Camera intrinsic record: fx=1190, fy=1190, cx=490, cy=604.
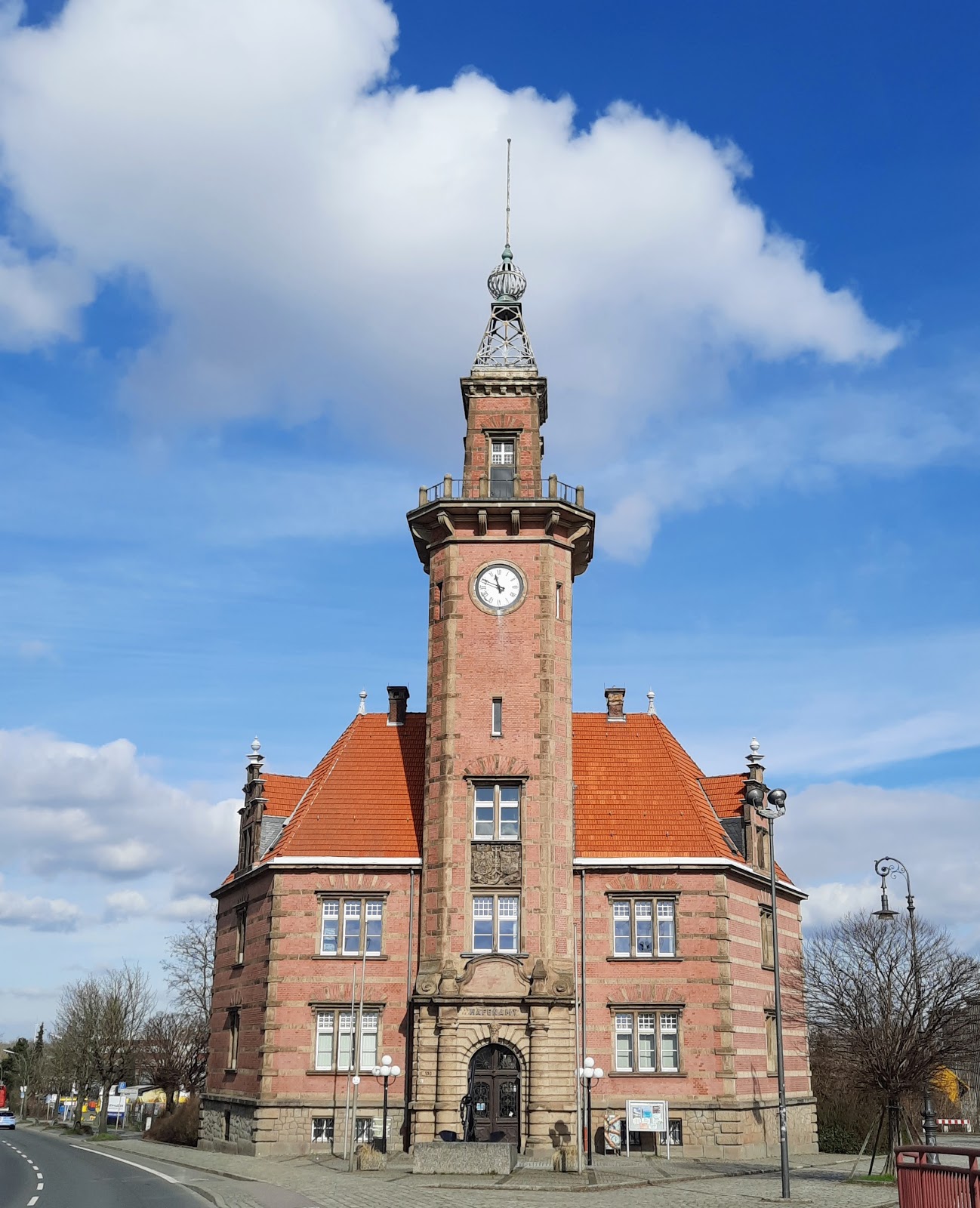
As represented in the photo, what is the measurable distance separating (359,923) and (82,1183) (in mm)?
12195

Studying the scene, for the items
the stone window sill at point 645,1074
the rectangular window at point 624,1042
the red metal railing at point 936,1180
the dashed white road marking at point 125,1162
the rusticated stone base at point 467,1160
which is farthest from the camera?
the rectangular window at point 624,1042

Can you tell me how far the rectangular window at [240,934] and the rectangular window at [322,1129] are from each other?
7385 millimetres

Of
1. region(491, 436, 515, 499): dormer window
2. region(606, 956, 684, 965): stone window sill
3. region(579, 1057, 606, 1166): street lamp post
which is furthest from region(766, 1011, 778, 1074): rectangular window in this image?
region(491, 436, 515, 499): dormer window

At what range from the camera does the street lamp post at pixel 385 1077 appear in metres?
37.5

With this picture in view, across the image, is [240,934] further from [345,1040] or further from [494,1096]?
[494,1096]

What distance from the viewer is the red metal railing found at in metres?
17.4

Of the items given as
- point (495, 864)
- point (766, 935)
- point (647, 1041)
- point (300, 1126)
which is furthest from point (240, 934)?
point (766, 935)

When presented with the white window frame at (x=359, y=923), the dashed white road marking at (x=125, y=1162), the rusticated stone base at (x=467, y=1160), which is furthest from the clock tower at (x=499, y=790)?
the dashed white road marking at (x=125, y=1162)

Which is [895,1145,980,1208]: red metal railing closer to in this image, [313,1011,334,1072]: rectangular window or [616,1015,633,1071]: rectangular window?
[616,1015,633,1071]: rectangular window

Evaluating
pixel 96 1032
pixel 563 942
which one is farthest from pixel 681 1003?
pixel 96 1032

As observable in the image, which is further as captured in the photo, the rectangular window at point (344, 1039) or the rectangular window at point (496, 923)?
the rectangular window at point (344, 1039)

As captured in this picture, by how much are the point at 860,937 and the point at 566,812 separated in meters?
12.6

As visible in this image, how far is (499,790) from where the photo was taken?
137 feet

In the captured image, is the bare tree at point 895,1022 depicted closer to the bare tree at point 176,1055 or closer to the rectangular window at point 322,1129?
the rectangular window at point 322,1129
